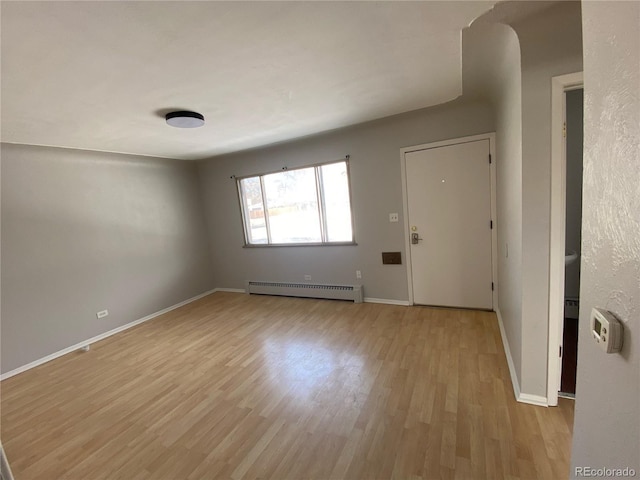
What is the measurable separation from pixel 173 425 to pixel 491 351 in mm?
2599

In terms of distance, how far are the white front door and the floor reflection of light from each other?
1553 mm

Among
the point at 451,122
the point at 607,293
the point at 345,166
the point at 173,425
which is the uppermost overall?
the point at 451,122

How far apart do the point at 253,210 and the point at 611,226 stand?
14.4ft

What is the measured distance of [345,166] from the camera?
378 centimetres

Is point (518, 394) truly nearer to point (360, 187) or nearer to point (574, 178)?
point (574, 178)

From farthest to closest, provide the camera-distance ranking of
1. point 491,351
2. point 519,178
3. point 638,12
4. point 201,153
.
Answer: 1. point 201,153
2. point 491,351
3. point 519,178
4. point 638,12

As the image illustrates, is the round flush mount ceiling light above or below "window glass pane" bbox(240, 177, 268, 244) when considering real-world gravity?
above

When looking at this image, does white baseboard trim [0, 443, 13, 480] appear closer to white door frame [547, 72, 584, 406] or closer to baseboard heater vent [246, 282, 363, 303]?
white door frame [547, 72, 584, 406]

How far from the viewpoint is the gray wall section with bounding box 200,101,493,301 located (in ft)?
10.6

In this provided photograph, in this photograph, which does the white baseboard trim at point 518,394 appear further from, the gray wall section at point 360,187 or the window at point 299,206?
the window at point 299,206

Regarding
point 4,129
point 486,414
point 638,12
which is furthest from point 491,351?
point 4,129

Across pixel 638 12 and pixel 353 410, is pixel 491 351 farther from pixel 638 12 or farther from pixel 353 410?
pixel 638 12

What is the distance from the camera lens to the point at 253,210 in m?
4.67

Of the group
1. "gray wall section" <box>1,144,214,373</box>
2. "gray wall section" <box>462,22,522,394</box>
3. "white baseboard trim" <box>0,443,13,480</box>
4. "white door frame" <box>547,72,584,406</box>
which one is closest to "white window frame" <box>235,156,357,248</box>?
"gray wall section" <box>1,144,214,373</box>
